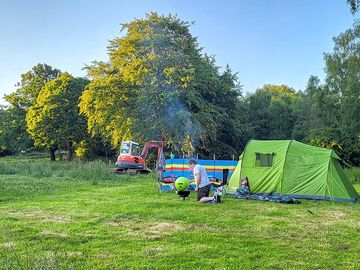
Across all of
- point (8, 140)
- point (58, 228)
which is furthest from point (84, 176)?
point (8, 140)

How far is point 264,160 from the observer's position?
43.2 feet

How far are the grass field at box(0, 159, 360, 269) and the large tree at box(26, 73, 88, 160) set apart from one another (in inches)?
1095

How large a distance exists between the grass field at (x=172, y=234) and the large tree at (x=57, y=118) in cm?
2782

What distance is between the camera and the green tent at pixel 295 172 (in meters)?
12.1

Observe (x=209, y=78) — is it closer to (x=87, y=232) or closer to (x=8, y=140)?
(x=87, y=232)

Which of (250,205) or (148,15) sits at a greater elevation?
(148,15)

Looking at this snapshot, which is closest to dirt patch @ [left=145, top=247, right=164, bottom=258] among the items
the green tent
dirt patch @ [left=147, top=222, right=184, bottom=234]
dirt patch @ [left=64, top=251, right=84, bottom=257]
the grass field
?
the grass field

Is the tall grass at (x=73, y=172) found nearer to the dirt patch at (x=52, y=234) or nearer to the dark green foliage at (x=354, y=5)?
the dirt patch at (x=52, y=234)

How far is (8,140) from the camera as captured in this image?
150 feet

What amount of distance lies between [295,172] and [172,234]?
23.0ft

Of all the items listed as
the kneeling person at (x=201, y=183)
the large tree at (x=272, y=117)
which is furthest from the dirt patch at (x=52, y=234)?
the large tree at (x=272, y=117)

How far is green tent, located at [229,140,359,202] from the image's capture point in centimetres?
1212

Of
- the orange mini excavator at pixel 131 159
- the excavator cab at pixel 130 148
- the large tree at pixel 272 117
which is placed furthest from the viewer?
the large tree at pixel 272 117

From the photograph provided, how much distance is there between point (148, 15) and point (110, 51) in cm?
422
